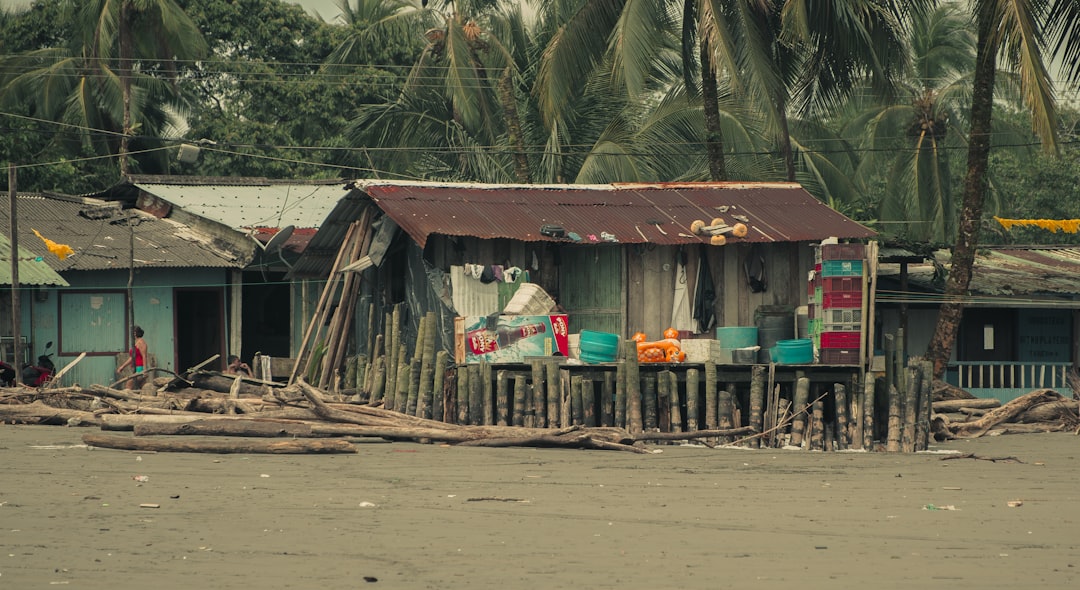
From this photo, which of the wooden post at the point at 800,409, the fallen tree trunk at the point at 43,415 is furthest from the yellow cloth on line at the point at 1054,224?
the fallen tree trunk at the point at 43,415

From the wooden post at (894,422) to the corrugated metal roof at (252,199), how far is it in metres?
12.3

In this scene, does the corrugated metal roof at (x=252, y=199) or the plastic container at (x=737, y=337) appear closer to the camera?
the plastic container at (x=737, y=337)

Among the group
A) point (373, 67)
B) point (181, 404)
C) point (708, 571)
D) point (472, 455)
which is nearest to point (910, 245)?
point (472, 455)

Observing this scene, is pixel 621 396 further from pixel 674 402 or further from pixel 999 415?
pixel 999 415

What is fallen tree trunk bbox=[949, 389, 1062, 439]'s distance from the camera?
1795 centimetres

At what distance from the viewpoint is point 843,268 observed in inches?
634

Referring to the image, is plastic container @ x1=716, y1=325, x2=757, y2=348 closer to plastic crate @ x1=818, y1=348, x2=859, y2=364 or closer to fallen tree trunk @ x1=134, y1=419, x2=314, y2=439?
plastic crate @ x1=818, y1=348, x2=859, y2=364

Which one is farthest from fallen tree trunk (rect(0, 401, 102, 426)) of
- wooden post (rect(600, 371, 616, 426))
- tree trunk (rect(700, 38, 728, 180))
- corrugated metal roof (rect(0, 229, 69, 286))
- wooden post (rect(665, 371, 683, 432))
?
tree trunk (rect(700, 38, 728, 180))

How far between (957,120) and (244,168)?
19.9m

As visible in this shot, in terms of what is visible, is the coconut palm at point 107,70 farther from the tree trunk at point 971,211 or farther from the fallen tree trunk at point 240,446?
the tree trunk at point 971,211

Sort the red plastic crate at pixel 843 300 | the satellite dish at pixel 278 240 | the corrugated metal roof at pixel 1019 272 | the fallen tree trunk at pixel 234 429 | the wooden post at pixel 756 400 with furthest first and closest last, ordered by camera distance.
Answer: the satellite dish at pixel 278 240 < the corrugated metal roof at pixel 1019 272 < the red plastic crate at pixel 843 300 < the wooden post at pixel 756 400 < the fallen tree trunk at pixel 234 429

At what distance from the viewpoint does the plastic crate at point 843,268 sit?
16.0 meters

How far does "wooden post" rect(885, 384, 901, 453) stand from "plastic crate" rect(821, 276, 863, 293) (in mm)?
1256

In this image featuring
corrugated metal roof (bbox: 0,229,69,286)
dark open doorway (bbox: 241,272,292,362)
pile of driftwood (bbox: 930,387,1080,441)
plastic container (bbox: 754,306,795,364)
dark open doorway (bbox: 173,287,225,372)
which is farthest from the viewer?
dark open doorway (bbox: 241,272,292,362)
